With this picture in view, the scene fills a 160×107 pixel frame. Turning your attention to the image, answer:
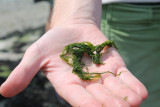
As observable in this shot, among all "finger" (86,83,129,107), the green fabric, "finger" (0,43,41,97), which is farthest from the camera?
the green fabric

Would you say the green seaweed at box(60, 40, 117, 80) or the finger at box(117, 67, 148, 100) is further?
the green seaweed at box(60, 40, 117, 80)

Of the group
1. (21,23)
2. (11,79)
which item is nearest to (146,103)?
(11,79)

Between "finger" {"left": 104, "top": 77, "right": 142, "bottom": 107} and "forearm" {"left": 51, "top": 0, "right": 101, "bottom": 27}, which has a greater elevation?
"forearm" {"left": 51, "top": 0, "right": 101, "bottom": 27}

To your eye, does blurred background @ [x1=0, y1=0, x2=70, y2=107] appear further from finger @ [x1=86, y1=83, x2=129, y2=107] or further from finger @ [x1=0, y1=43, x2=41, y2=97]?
finger @ [x1=86, y1=83, x2=129, y2=107]

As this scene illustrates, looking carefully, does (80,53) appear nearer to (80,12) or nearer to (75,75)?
(75,75)

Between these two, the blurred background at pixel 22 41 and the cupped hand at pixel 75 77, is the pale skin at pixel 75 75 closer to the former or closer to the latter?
the cupped hand at pixel 75 77

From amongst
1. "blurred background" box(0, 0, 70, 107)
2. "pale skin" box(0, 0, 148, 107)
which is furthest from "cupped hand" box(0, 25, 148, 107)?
"blurred background" box(0, 0, 70, 107)
